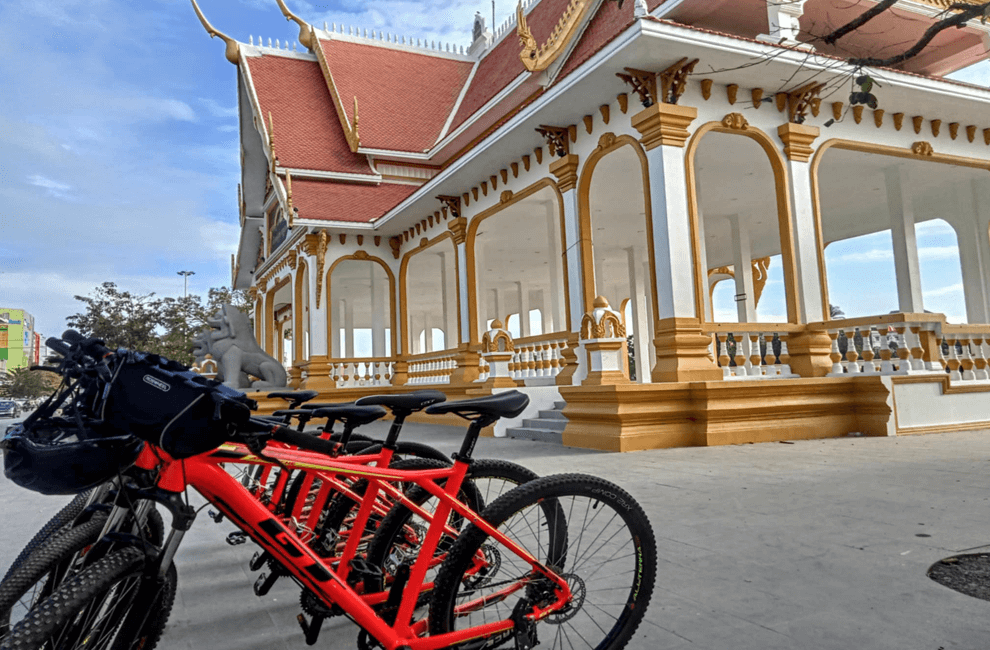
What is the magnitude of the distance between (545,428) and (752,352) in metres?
2.45

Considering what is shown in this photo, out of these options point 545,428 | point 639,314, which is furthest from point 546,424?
point 639,314

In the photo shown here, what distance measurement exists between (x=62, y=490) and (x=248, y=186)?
58.3 feet

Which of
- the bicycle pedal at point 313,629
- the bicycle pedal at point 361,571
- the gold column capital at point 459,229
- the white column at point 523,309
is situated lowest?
the bicycle pedal at point 313,629

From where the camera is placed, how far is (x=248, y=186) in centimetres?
1781

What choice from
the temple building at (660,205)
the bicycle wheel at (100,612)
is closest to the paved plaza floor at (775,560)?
the bicycle wheel at (100,612)

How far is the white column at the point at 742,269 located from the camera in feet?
36.7

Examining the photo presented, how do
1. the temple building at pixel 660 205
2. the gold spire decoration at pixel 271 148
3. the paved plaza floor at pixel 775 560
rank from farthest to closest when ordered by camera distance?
1. the gold spire decoration at pixel 271 148
2. the temple building at pixel 660 205
3. the paved plaza floor at pixel 775 560

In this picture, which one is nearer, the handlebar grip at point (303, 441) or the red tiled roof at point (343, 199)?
the handlebar grip at point (303, 441)

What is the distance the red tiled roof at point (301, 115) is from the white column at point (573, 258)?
23.6ft

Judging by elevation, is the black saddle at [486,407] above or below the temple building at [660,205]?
below

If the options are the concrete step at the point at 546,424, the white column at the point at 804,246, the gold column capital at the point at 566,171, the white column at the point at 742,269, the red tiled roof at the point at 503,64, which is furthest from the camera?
the red tiled roof at the point at 503,64

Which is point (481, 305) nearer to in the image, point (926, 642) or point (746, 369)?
point (746, 369)

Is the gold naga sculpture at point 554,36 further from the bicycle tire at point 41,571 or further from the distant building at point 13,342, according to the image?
the distant building at point 13,342

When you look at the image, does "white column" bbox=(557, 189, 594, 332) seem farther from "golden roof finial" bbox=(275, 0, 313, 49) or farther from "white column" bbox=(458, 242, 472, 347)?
"golden roof finial" bbox=(275, 0, 313, 49)
